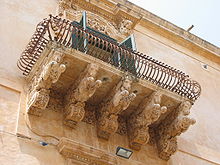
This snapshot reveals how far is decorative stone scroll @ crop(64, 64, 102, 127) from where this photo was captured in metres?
5.81

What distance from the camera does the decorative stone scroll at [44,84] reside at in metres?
5.61

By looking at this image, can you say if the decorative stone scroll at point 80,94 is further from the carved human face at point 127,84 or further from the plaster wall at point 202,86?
the plaster wall at point 202,86

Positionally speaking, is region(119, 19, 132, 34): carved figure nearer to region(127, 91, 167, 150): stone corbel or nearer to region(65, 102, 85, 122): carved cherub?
region(127, 91, 167, 150): stone corbel

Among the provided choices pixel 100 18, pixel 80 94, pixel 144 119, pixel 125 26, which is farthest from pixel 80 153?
pixel 125 26

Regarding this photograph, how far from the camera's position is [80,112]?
5.93m

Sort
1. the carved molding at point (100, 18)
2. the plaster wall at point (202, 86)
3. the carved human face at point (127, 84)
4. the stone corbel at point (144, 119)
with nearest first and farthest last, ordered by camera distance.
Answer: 1. the carved human face at point (127, 84)
2. the stone corbel at point (144, 119)
3. the plaster wall at point (202, 86)
4. the carved molding at point (100, 18)

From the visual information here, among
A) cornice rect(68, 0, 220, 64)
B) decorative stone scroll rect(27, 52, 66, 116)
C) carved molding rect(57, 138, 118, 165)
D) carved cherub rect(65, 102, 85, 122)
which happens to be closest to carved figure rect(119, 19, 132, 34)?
cornice rect(68, 0, 220, 64)

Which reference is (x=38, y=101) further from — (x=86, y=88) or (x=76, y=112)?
(x=86, y=88)

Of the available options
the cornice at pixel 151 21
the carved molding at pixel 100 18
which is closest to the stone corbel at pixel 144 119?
the carved molding at pixel 100 18

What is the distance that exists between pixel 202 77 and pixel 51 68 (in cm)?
506

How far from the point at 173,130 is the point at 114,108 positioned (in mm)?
1136

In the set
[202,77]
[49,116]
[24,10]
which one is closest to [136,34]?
[202,77]

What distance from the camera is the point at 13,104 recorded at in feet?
18.9

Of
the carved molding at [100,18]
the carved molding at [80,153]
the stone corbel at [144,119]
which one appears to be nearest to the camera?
the carved molding at [80,153]
